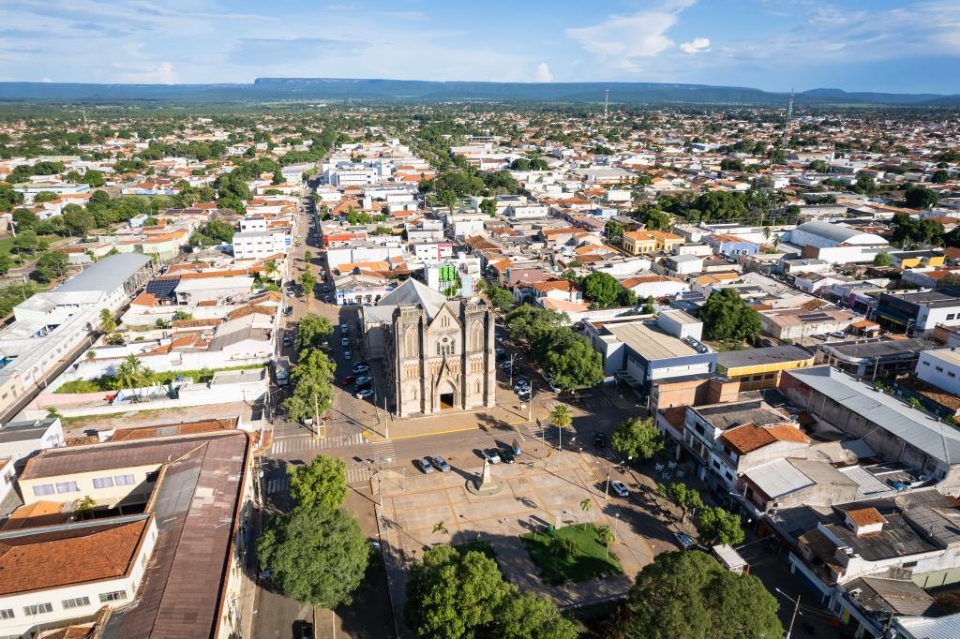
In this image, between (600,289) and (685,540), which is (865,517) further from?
(600,289)

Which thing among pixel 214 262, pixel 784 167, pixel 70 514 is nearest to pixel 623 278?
pixel 214 262

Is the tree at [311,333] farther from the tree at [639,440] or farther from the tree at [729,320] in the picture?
the tree at [729,320]

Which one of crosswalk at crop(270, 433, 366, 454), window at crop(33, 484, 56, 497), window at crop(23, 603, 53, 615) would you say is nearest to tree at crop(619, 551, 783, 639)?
window at crop(23, 603, 53, 615)

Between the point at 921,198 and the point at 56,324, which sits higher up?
the point at 921,198

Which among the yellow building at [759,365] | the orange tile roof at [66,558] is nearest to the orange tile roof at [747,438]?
the yellow building at [759,365]

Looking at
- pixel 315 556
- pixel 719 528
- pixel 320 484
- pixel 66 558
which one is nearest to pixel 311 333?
pixel 320 484

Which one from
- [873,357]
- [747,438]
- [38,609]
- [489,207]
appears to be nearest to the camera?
A: [38,609]

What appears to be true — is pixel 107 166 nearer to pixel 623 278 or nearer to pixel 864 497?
pixel 623 278
